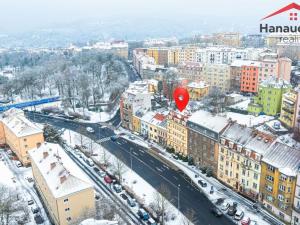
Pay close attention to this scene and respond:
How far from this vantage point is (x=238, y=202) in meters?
54.1

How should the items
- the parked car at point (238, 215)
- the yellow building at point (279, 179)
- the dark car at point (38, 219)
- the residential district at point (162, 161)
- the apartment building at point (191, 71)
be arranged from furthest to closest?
the apartment building at point (191, 71)
the parked car at point (238, 215)
the dark car at point (38, 219)
the residential district at point (162, 161)
the yellow building at point (279, 179)

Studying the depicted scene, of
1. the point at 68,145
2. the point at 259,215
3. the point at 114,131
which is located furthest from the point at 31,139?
the point at 259,215

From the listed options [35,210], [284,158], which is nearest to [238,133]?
[284,158]

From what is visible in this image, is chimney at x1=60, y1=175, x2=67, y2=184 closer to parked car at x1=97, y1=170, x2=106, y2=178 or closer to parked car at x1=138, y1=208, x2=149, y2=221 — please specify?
parked car at x1=138, y1=208, x2=149, y2=221

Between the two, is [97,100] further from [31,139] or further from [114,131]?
[31,139]

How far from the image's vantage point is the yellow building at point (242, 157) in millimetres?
53156

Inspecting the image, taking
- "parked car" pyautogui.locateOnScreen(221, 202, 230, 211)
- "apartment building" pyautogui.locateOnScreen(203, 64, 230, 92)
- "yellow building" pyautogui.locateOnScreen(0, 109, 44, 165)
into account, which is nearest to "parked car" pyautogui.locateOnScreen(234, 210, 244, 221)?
"parked car" pyautogui.locateOnScreen(221, 202, 230, 211)

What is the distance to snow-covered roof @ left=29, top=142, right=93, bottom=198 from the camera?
4522 centimetres

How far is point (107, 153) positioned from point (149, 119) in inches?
591

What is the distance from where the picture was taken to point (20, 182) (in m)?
60.7

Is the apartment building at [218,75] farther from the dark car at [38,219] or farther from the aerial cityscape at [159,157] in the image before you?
the dark car at [38,219]

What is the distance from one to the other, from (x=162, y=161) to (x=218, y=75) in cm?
6433

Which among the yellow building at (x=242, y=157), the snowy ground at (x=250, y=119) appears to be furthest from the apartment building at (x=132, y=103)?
the yellow building at (x=242, y=157)

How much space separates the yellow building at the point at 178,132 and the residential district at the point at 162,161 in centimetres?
23
